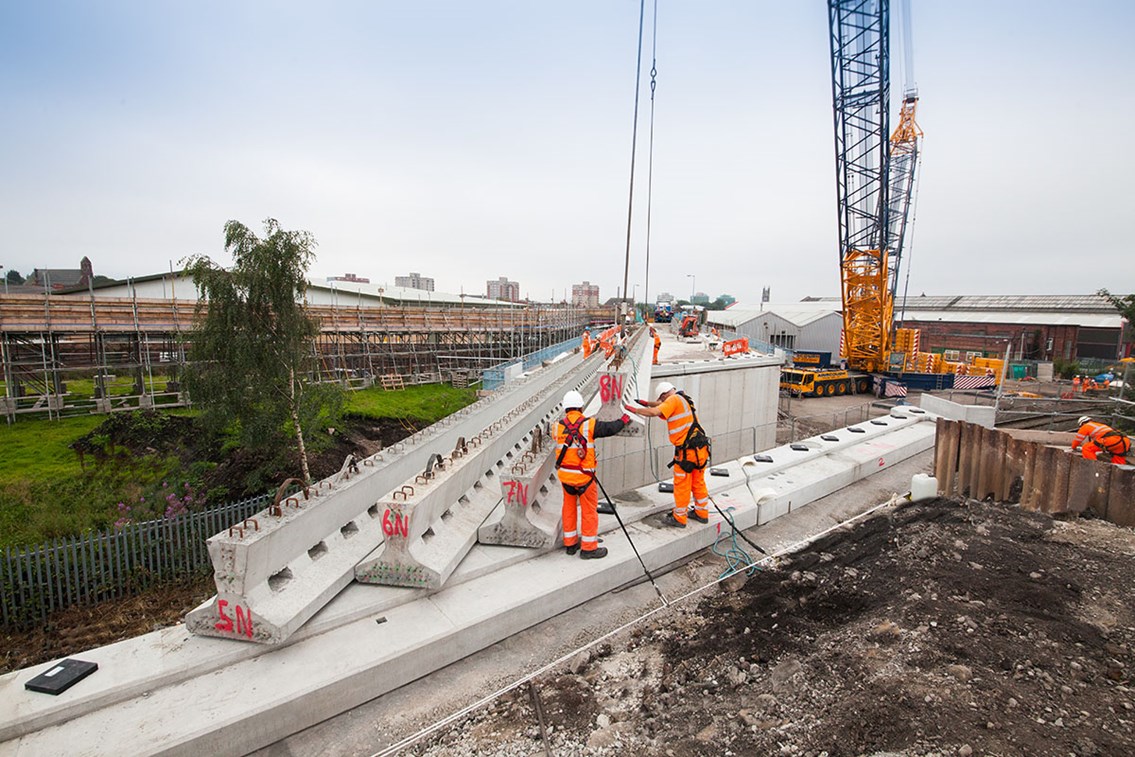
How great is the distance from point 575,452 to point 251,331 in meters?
7.50

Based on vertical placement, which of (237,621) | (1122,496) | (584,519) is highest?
(584,519)

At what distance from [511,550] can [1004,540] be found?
5053 millimetres

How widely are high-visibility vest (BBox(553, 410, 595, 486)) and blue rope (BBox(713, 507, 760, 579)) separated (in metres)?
1.78

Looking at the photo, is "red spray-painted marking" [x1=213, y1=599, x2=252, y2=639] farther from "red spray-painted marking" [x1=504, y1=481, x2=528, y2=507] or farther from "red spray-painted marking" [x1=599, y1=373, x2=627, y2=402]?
"red spray-painted marking" [x1=599, y1=373, x2=627, y2=402]

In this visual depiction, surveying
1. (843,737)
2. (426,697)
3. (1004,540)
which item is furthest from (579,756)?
(1004,540)

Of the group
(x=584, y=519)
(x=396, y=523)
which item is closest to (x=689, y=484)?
(x=584, y=519)

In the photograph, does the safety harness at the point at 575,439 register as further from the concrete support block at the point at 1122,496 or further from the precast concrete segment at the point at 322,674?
the concrete support block at the point at 1122,496

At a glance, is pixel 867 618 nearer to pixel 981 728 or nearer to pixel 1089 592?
pixel 981 728

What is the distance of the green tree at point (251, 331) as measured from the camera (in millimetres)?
9359

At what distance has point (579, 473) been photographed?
190 inches

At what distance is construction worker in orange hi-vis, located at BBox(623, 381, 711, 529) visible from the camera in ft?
18.7

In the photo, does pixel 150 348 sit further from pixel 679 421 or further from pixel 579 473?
pixel 679 421

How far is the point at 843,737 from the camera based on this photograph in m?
2.92

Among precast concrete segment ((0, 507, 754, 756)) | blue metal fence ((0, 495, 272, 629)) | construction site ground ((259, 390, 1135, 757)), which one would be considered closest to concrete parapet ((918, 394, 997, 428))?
construction site ground ((259, 390, 1135, 757))
